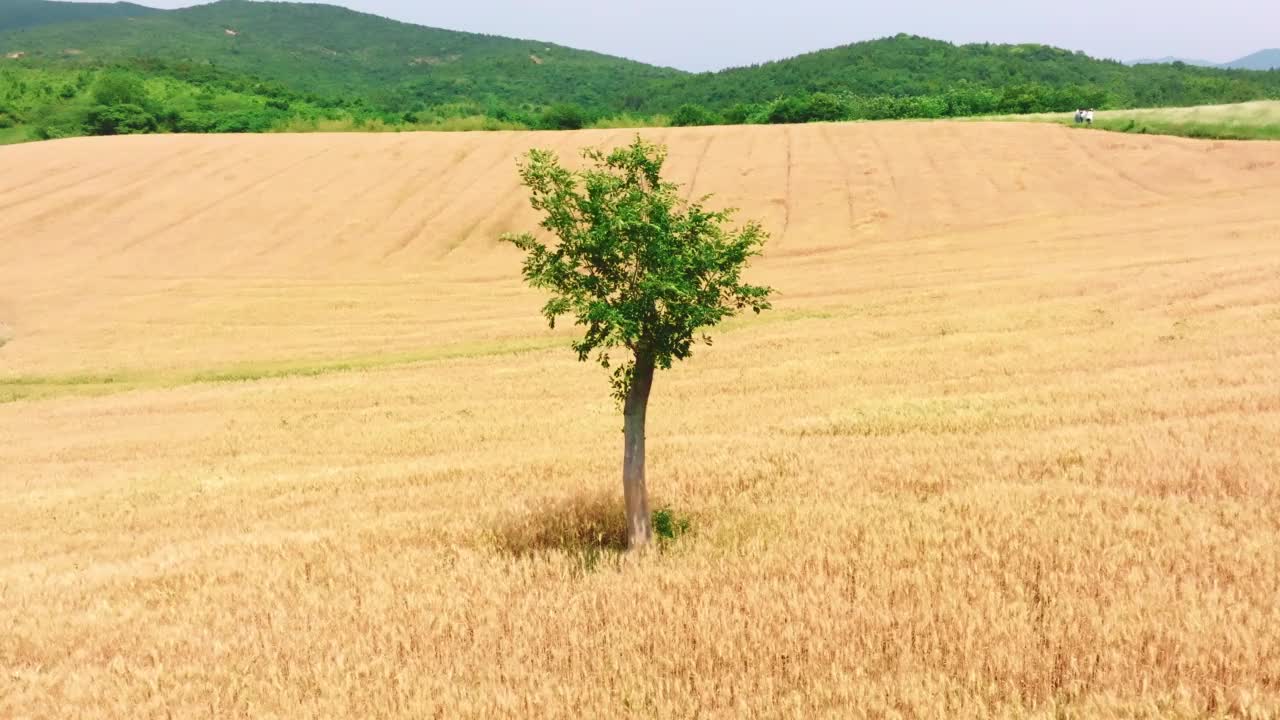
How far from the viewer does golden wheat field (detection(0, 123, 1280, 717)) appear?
5730mm

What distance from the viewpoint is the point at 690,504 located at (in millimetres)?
10242

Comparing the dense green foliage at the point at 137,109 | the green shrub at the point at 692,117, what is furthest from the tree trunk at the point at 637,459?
the dense green foliage at the point at 137,109

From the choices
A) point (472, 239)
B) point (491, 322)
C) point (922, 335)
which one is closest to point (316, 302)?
point (491, 322)

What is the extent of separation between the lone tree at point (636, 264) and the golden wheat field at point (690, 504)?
1668 millimetres

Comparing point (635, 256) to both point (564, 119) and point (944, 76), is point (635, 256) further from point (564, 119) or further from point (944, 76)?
point (944, 76)

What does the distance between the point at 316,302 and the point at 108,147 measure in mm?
43867

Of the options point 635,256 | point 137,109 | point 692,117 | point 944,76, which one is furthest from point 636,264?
point 944,76

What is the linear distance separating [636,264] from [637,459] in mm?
1882

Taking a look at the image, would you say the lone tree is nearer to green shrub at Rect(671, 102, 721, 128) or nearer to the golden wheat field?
the golden wheat field

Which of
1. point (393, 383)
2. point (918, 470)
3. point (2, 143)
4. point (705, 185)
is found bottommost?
point (393, 383)

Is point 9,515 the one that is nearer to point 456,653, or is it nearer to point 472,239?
point 456,653

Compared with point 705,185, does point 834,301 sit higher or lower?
lower

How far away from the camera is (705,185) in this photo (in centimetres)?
5631

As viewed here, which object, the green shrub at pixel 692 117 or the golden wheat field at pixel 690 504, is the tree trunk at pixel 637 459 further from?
the green shrub at pixel 692 117
